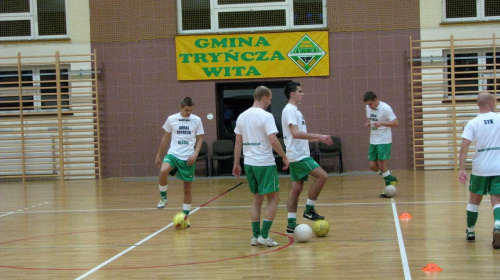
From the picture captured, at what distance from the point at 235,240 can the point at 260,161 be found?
1137 mm

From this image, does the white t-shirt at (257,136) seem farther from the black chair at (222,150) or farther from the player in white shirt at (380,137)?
the black chair at (222,150)

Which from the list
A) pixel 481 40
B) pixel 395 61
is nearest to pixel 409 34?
pixel 395 61

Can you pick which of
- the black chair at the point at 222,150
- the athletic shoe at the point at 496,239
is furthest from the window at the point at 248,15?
the athletic shoe at the point at 496,239

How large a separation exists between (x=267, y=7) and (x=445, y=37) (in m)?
4.90

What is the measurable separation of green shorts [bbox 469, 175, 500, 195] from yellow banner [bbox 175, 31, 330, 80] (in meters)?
11.1

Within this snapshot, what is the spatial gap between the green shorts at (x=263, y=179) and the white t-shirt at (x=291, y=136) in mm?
818

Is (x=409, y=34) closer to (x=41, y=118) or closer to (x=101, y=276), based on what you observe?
(x=41, y=118)

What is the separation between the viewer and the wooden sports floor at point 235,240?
5746 millimetres

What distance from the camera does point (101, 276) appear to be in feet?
18.7

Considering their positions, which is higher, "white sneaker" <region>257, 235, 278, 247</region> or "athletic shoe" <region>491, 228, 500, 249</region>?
"athletic shoe" <region>491, 228, 500, 249</region>

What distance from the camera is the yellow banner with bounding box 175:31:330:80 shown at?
1748cm

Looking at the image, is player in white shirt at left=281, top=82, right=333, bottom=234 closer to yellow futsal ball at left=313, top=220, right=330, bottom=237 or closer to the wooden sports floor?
yellow futsal ball at left=313, top=220, right=330, bottom=237

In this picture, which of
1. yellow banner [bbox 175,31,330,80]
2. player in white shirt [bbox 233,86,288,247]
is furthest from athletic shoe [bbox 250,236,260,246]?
yellow banner [bbox 175,31,330,80]

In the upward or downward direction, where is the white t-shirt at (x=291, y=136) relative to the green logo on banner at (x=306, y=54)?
downward
